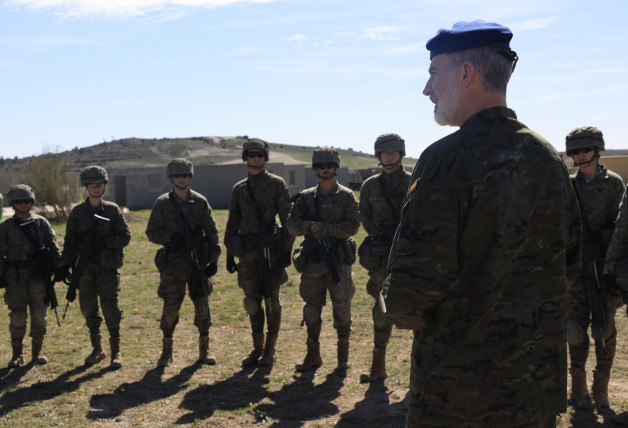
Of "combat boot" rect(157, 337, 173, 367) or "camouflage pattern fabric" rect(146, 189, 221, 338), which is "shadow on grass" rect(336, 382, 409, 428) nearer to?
"camouflage pattern fabric" rect(146, 189, 221, 338)

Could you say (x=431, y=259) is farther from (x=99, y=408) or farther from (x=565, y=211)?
(x=99, y=408)

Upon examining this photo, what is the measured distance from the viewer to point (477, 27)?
230cm

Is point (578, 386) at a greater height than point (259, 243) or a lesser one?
lesser

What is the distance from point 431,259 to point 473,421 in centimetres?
62

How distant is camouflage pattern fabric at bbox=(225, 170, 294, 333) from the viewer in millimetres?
7246

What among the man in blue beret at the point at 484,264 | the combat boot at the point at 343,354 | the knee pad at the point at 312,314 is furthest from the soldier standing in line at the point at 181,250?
Result: the man in blue beret at the point at 484,264

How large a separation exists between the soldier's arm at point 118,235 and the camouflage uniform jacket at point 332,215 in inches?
78.9

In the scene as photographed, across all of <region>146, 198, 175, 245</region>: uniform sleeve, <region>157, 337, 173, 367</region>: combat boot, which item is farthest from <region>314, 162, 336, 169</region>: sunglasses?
<region>157, 337, 173, 367</region>: combat boot

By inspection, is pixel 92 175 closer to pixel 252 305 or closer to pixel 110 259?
pixel 110 259

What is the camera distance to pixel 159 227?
721cm

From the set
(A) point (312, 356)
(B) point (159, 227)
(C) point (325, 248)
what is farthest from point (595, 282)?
(B) point (159, 227)

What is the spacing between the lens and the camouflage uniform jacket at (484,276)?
7.08 ft

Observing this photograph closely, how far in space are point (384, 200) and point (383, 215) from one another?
0.53 feet

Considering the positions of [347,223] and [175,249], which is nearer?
[347,223]
